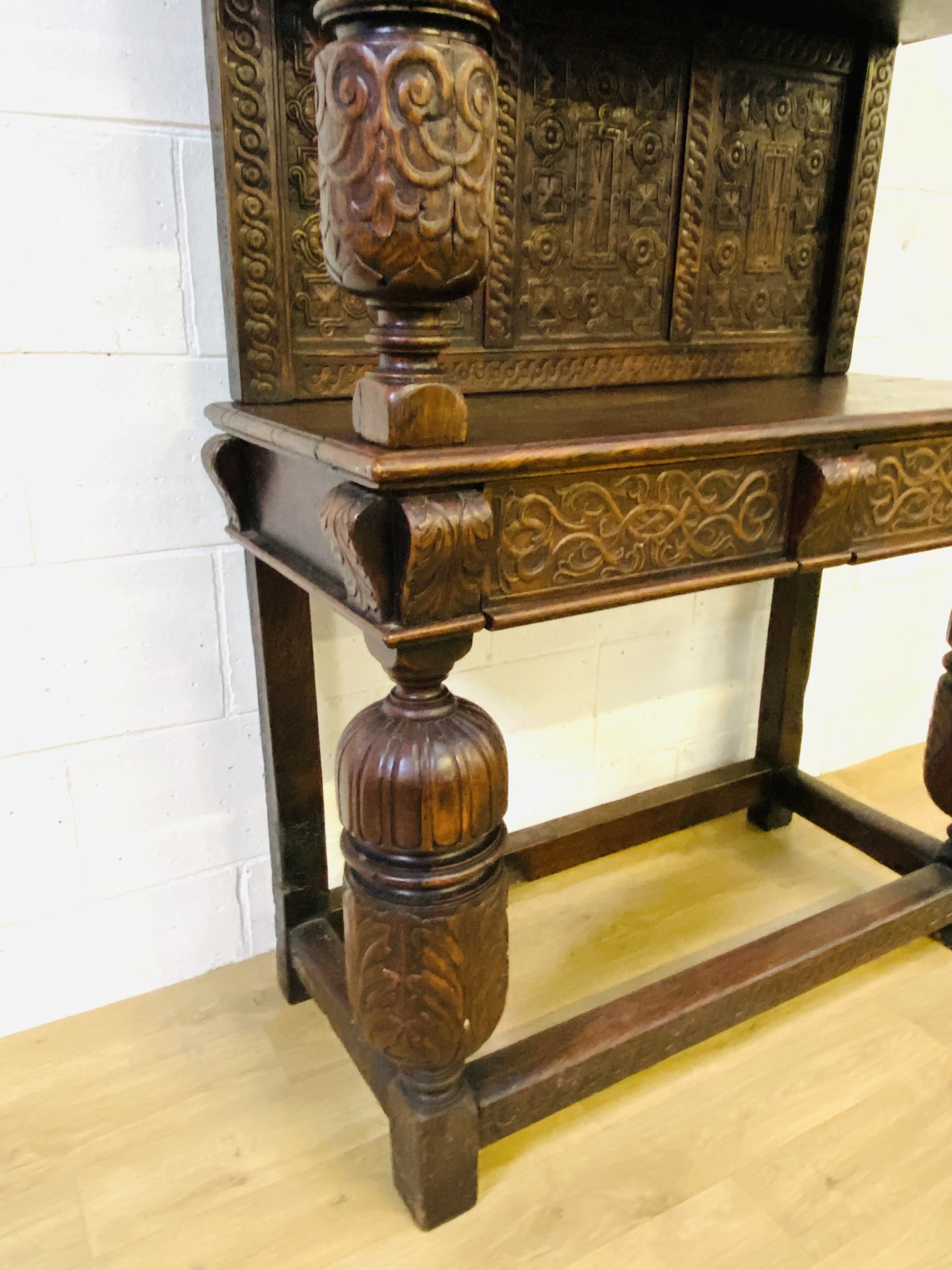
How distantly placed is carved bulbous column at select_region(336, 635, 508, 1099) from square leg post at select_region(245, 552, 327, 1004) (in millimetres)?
320

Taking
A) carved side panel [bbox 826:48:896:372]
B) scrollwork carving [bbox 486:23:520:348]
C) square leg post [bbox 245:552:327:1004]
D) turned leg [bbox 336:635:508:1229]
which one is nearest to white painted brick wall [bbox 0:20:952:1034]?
square leg post [bbox 245:552:327:1004]

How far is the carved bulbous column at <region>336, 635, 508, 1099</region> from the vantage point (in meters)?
0.77

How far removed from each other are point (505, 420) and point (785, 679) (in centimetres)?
90

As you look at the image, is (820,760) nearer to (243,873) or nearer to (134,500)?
(243,873)

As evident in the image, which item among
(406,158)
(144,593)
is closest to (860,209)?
(406,158)

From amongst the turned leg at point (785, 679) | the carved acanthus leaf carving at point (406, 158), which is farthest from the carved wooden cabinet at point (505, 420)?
the turned leg at point (785, 679)

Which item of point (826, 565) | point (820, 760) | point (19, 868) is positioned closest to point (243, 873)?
point (19, 868)

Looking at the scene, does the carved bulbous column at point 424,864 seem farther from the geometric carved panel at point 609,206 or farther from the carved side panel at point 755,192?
the carved side panel at point 755,192

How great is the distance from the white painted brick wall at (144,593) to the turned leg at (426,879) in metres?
0.43

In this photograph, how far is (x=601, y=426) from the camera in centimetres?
82

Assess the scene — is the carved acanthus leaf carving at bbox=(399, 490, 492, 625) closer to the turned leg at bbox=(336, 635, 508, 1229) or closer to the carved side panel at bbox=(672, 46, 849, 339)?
the turned leg at bbox=(336, 635, 508, 1229)

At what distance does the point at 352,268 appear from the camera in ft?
2.05

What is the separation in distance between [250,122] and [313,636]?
1.96 ft

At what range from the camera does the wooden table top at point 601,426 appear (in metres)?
0.67
